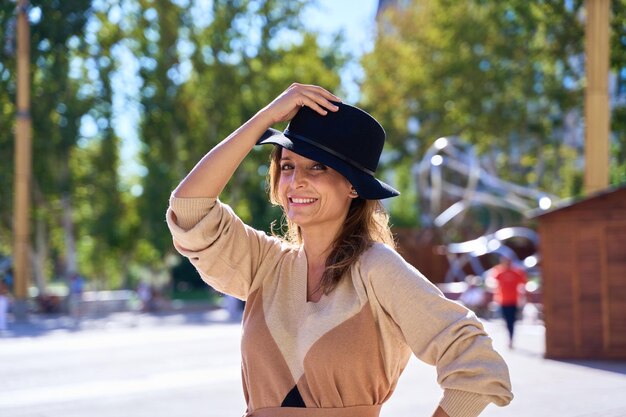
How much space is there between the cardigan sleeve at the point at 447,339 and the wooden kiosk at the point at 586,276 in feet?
39.0

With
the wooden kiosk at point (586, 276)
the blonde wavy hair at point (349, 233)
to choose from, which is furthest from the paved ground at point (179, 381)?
the blonde wavy hair at point (349, 233)

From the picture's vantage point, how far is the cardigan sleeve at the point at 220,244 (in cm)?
265

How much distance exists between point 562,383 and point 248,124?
30.7 feet

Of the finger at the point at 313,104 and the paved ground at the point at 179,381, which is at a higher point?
the finger at the point at 313,104

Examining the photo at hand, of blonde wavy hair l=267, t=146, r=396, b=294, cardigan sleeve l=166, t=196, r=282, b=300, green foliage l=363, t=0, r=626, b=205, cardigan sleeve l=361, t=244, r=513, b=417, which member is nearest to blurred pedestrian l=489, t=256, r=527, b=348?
blonde wavy hair l=267, t=146, r=396, b=294

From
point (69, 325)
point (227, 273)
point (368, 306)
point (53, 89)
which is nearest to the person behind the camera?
point (368, 306)

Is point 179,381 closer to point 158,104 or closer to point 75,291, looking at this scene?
point 75,291

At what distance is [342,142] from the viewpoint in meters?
2.66

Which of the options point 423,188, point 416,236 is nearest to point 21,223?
point 416,236

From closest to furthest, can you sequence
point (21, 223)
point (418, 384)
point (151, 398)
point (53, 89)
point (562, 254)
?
point (151, 398)
point (418, 384)
point (562, 254)
point (21, 223)
point (53, 89)

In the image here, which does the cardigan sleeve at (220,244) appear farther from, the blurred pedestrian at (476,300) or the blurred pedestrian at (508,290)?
the blurred pedestrian at (476,300)

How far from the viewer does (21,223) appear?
1083 inches

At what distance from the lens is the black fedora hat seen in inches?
104

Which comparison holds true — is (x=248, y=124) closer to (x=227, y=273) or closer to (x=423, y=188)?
(x=227, y=273)
